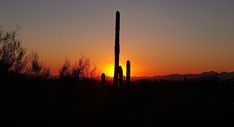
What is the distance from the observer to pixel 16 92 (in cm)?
1524

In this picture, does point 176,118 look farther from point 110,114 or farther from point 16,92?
point 16,92

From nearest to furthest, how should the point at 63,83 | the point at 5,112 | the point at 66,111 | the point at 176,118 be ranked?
1. the point at 5,112
2. the point at 66,111
3. the point at 176,118
4. the point at 63,83

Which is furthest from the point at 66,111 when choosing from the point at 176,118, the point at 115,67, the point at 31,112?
the point at 115,67

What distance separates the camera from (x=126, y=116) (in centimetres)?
1583

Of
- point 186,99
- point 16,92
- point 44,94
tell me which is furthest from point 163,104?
point 16,92

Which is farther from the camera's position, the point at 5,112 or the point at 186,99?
the point at 186,99

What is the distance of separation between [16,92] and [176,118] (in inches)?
226

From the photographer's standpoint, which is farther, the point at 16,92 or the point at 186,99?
the point at 186,99

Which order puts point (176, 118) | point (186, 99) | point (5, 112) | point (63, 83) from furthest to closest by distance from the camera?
point (186, 99), point (63, 83), point (176, 118), point (5, 112)

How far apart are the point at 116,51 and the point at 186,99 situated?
161 inches

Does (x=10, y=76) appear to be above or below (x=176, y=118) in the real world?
above


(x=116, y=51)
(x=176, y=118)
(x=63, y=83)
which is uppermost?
(x=116, y=51)

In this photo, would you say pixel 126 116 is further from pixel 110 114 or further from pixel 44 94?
pixel 44 94

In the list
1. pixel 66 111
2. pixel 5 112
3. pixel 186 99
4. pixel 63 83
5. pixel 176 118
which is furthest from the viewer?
pixel 186 99
